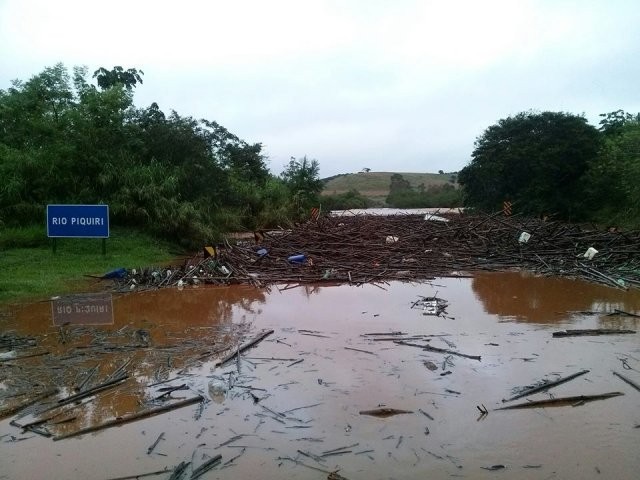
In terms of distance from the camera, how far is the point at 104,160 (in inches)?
664

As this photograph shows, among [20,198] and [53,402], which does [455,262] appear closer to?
[53,402]

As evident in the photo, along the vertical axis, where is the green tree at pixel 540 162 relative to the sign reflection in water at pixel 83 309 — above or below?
above

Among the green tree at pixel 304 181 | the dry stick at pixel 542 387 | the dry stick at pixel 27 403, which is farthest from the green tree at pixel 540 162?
the dry stick at pixel 27 403

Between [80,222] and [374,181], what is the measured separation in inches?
3044

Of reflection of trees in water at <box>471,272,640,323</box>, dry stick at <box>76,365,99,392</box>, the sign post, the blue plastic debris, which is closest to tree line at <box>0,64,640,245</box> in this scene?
the sign post

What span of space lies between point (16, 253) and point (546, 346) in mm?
13218

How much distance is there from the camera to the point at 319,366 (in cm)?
580

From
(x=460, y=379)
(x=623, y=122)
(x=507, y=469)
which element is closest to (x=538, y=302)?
(x=460, y=379)

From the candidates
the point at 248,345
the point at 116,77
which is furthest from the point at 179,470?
the point at 116,77

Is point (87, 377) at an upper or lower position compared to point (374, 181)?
lower

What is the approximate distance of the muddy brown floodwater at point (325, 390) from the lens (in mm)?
3746

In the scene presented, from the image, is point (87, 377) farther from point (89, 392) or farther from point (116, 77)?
point (116, 77)

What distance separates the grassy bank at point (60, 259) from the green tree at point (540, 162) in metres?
22.9

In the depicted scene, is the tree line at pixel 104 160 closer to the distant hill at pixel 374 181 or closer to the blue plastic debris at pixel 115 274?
the blue plastic debris at pixel 115 274
